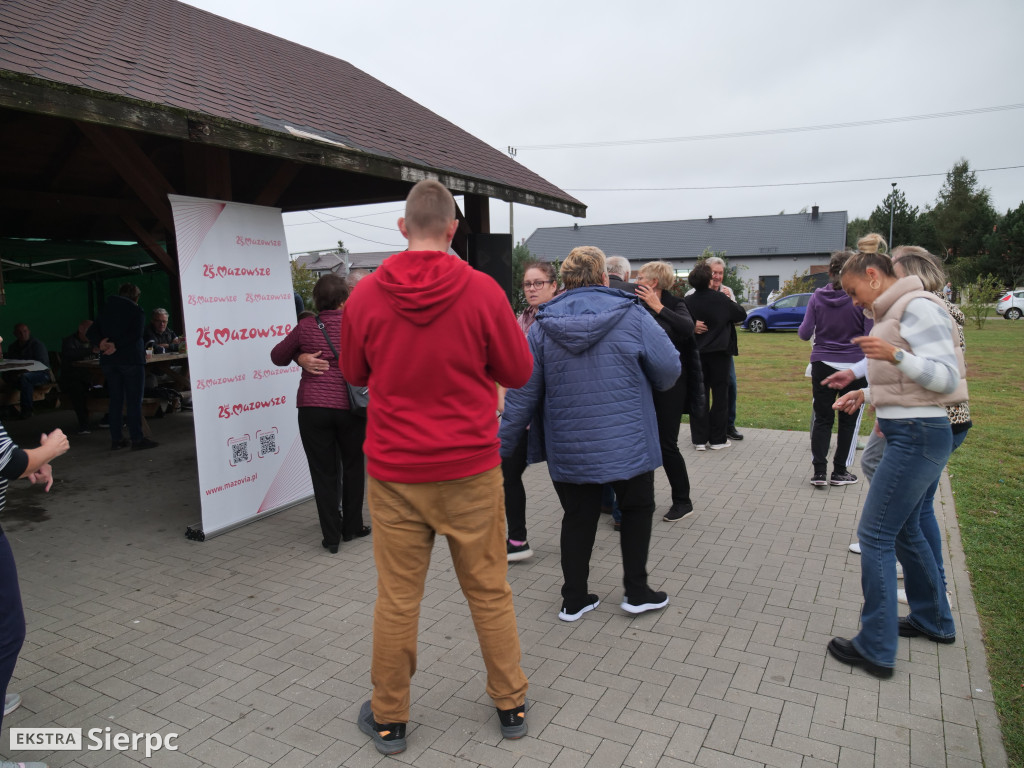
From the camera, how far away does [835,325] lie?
18.2ft

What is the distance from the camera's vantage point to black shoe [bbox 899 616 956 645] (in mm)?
3320

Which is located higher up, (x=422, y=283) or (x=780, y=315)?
(x=422, y=283)

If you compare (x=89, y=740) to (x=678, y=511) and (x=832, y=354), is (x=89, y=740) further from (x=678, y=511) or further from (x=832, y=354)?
(x=832, y=354)

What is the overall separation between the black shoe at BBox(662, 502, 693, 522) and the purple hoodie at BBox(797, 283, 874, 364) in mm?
1690

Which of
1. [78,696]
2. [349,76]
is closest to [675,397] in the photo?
[78,696]

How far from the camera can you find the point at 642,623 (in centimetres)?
361

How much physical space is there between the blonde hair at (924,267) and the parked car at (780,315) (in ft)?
76.5

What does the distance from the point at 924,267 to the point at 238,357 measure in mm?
4389

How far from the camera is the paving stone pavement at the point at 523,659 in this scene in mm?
2635

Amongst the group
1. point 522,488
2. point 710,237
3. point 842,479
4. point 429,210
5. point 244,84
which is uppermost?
point 710,237

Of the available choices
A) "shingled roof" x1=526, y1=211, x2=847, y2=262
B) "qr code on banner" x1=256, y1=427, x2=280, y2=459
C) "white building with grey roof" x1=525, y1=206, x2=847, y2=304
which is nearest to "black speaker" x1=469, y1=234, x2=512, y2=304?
"qr code on banner" x1=256, y1=427, x2=280, y2=459

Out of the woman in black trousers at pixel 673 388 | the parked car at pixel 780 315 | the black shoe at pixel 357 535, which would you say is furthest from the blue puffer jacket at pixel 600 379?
the parked car at pixel 780 315

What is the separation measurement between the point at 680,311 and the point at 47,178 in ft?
27.1

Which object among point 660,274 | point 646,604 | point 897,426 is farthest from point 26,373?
point 897,426
